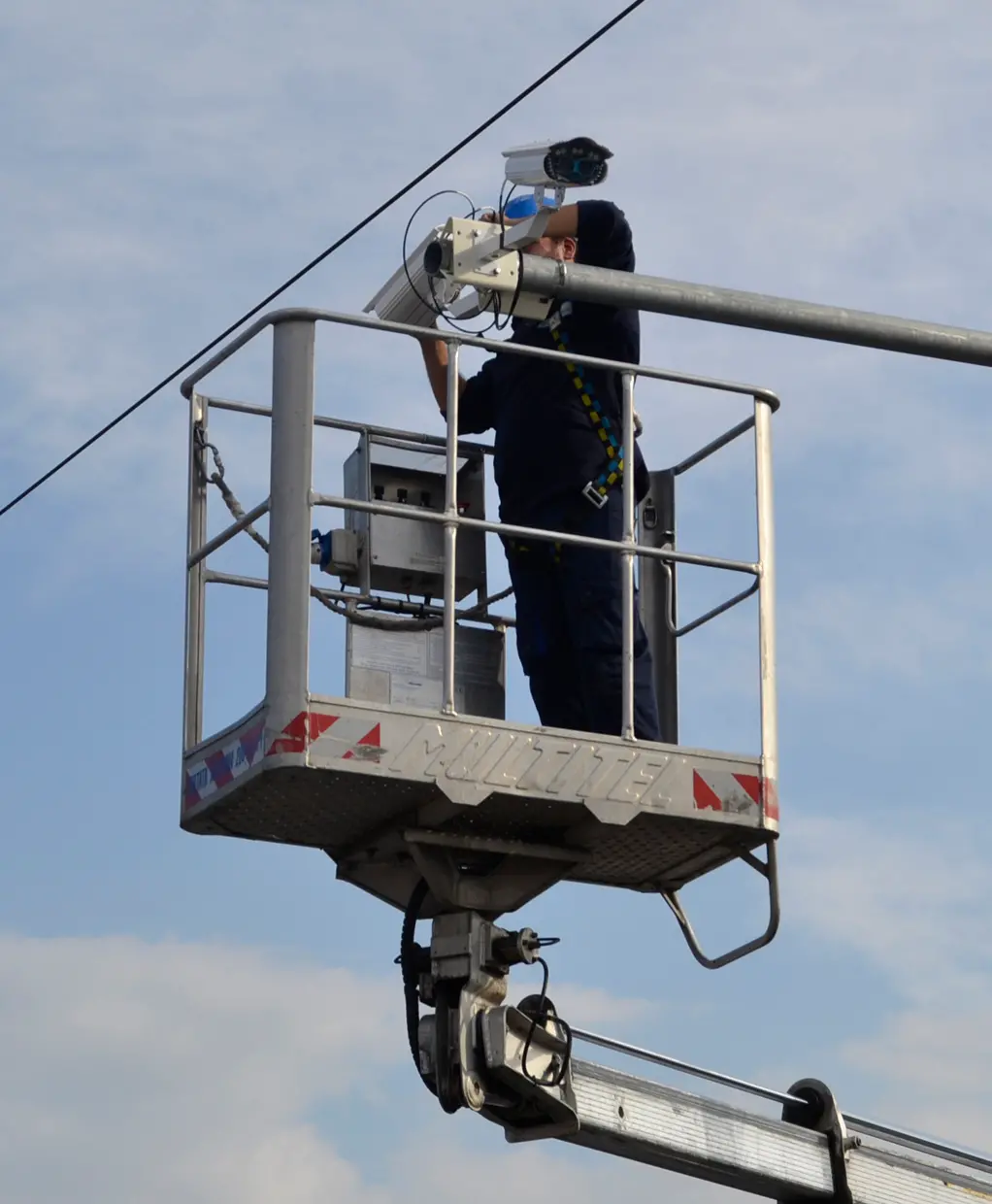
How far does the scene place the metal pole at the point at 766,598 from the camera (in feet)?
32.0

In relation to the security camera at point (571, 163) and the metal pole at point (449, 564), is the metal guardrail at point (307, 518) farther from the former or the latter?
the security camera at point (571, 163)

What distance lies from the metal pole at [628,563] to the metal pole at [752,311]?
828 millimetres

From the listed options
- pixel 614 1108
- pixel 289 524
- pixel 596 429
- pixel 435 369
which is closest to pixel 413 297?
pixel 435 369

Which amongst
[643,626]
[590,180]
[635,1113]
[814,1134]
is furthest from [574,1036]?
[590,180]

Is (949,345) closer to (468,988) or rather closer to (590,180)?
(590,180)

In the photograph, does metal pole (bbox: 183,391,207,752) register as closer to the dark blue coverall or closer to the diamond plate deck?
the diamond plate deck

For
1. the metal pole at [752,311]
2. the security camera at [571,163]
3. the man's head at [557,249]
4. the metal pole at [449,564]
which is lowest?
the metal pole at [449,564]

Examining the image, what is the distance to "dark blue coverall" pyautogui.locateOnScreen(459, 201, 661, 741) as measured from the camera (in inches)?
384

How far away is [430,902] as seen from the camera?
9.95 meters

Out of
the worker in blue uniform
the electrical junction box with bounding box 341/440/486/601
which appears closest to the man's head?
the worker in blue uniform

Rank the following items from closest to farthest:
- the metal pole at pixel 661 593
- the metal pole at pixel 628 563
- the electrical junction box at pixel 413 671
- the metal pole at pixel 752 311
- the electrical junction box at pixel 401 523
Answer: the metal pole at pixel 752 311 < the metal pole at pixel 628 563 < the electrical junction box at pixel 413 671 < the electrical junction box at pixel 401 523 < the metal pole at pixel 661 593

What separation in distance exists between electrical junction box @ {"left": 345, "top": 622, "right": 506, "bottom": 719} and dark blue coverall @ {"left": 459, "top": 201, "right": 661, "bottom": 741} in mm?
262

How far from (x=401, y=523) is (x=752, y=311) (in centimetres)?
199

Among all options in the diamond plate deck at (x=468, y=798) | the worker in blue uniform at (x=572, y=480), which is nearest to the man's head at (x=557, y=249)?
the worker in blue uniform at (x=572, y=480)
